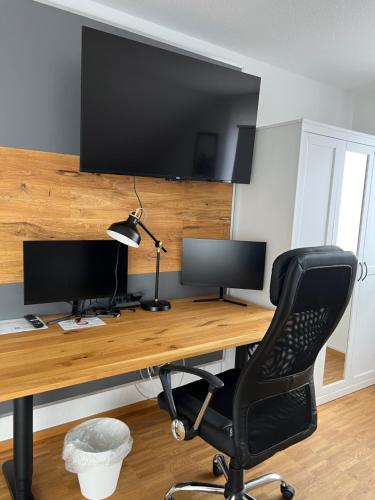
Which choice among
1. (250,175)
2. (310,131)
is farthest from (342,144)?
(250,175)

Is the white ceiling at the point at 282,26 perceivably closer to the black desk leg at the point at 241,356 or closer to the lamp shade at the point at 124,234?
the lamp shade at the point at 124,234

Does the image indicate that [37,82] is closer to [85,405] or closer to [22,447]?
[22,447]

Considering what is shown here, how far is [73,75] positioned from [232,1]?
930 mm

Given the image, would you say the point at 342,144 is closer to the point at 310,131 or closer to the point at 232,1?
the point at 310,131

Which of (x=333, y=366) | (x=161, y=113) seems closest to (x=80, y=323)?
(x=161, y=113)

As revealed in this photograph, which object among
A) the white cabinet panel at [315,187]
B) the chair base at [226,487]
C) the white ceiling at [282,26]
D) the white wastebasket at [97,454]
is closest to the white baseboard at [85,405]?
the white wastebasket at [97,454]

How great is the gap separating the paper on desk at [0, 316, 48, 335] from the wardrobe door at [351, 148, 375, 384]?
2.26 m

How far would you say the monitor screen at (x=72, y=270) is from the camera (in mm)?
1991

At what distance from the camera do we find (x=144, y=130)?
2.12 metres

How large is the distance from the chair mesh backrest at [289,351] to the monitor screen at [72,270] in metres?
1.09

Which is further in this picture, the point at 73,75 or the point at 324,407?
the point at 324,407

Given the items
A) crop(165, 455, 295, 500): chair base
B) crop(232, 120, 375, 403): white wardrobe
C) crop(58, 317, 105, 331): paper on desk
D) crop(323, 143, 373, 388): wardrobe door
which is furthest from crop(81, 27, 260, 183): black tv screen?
crop(165, 455, 295, 500): chair base

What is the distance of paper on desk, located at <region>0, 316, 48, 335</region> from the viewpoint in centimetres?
189

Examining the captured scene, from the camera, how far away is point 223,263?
8.60 ft
